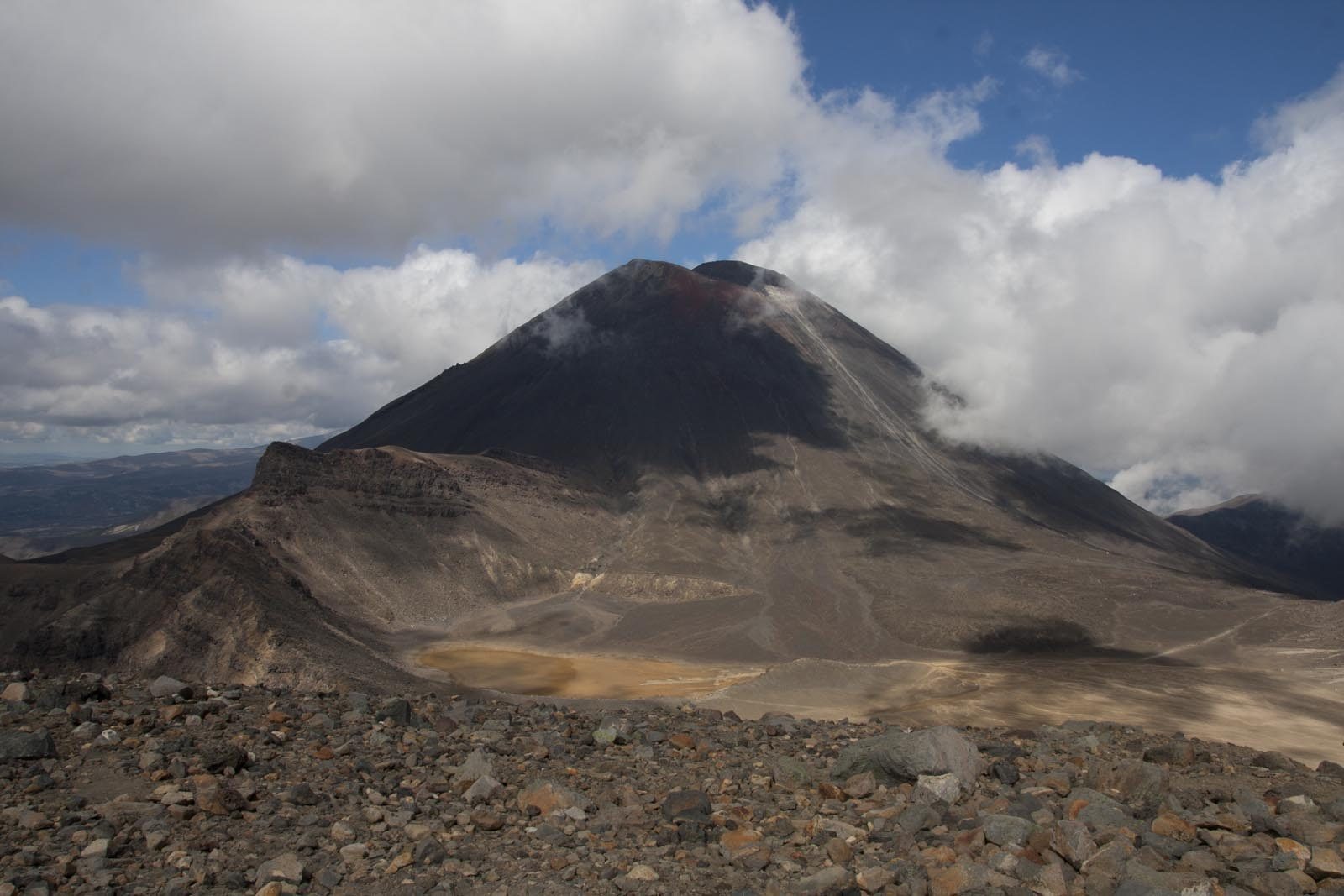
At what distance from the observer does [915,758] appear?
1142cm

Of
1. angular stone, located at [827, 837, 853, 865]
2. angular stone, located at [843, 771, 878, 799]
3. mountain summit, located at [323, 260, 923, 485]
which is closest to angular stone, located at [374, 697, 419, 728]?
angular stone, located at [843, 771, 878, 799]

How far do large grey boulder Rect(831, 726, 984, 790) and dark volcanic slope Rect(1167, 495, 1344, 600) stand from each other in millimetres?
182675

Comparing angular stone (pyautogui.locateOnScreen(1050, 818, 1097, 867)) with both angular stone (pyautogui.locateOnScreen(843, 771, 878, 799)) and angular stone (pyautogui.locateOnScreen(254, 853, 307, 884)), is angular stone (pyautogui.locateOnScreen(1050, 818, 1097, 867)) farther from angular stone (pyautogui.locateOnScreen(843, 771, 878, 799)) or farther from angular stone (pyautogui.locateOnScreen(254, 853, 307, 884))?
angular stone (pyautogui.locateOnScreen(254, 853, 307, 884))

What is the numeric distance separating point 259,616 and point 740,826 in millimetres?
43469

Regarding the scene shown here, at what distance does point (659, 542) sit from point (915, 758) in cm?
7870

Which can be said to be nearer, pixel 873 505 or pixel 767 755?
pixel 767 755

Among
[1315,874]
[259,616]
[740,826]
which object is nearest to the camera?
[1315,874]

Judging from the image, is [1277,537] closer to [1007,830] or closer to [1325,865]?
[1325,865]

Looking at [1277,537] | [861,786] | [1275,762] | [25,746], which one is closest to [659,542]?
[1275,762]

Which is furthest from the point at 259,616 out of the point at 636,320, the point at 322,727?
the point at 636,320

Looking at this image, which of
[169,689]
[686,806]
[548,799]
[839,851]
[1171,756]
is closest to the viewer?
[839,851]

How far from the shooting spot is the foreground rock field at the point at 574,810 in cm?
823

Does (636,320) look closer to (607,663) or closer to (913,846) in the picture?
(607,663)

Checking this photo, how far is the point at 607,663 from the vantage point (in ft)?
199
